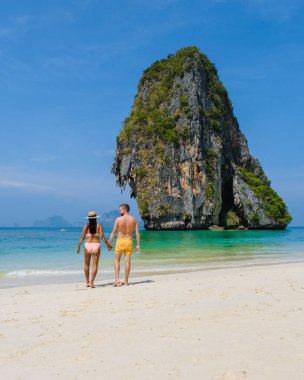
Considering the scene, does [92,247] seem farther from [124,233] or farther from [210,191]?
[210,191]

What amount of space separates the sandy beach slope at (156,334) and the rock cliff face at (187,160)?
46653 millimetres

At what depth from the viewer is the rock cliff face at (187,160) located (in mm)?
53844

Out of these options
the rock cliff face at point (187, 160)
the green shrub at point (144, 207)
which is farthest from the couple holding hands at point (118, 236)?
the green shrub at point (144, 207)

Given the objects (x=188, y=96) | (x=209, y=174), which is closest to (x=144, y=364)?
(x=209, y=174)

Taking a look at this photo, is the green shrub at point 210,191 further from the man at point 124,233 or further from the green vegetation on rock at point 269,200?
the man at point 124,233

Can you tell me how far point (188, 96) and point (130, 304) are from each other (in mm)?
53586

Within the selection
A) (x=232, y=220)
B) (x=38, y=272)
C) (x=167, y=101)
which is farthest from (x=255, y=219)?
(x=38, y=272)

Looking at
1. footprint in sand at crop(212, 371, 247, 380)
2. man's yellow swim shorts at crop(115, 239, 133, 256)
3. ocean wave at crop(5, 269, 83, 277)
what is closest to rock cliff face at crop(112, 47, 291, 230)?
ocean wave at crop(5, 269, 83, 277)

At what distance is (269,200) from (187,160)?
15626 mm

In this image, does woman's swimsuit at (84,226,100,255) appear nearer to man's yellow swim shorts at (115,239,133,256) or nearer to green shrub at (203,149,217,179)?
man's yellow swim shorts at (115,239,133,256)

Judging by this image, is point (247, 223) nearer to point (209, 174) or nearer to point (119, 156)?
point (209, 174)

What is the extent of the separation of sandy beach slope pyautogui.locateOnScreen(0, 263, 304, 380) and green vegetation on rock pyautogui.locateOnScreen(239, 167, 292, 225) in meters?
52.8

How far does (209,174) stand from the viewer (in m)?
54.4

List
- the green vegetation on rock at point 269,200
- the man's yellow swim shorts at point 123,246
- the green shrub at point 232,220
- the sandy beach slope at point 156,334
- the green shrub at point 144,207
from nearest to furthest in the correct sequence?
the sandy beach slope at point 156,334, the man's yellow swim shorts at point 123,246, the green shrub at point 144,207, the green vegetation on rock at point 269,200, the green shrub at point 232,220
